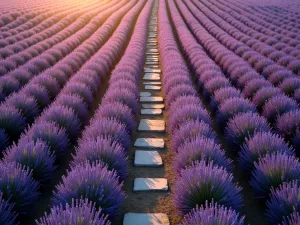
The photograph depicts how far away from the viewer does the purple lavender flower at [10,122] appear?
4336 millimetres

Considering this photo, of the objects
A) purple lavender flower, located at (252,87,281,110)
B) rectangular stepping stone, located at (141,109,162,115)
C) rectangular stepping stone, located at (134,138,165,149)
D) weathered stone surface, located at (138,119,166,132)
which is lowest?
rectangular stepping stone, located at (141,109,162,115)

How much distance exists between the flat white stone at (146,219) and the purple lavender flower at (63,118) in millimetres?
1839

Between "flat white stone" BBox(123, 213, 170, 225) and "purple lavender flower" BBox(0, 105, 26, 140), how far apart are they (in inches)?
90.2

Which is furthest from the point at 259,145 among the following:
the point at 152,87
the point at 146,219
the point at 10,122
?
the point at 152,87

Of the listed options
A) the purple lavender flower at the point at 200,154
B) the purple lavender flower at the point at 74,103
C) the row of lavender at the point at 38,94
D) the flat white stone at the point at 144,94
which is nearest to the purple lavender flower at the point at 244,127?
the purple lavender flower at the point at 200,154

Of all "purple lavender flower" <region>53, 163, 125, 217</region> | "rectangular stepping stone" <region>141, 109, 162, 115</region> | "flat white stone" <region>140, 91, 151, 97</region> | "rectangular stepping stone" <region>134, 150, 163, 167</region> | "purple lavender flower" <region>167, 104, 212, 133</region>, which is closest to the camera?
"purple lavender flower" <region>53, 163, 125, 217</region>

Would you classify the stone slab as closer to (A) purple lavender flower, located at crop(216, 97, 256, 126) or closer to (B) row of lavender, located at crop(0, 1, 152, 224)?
(B) row of lavender, located at crop(0, 1, 152, 224)

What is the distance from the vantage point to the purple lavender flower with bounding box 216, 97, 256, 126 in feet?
15.8

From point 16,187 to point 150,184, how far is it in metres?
1.47

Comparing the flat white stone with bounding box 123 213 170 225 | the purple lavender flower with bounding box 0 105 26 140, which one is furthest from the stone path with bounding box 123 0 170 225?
the purple lavender flower with bounding box 0 105 26 140

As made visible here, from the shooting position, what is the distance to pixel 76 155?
4027mm

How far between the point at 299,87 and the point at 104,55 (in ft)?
16.6

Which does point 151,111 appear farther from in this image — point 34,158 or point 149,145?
point 34,158

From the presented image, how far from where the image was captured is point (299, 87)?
19.3 feet
